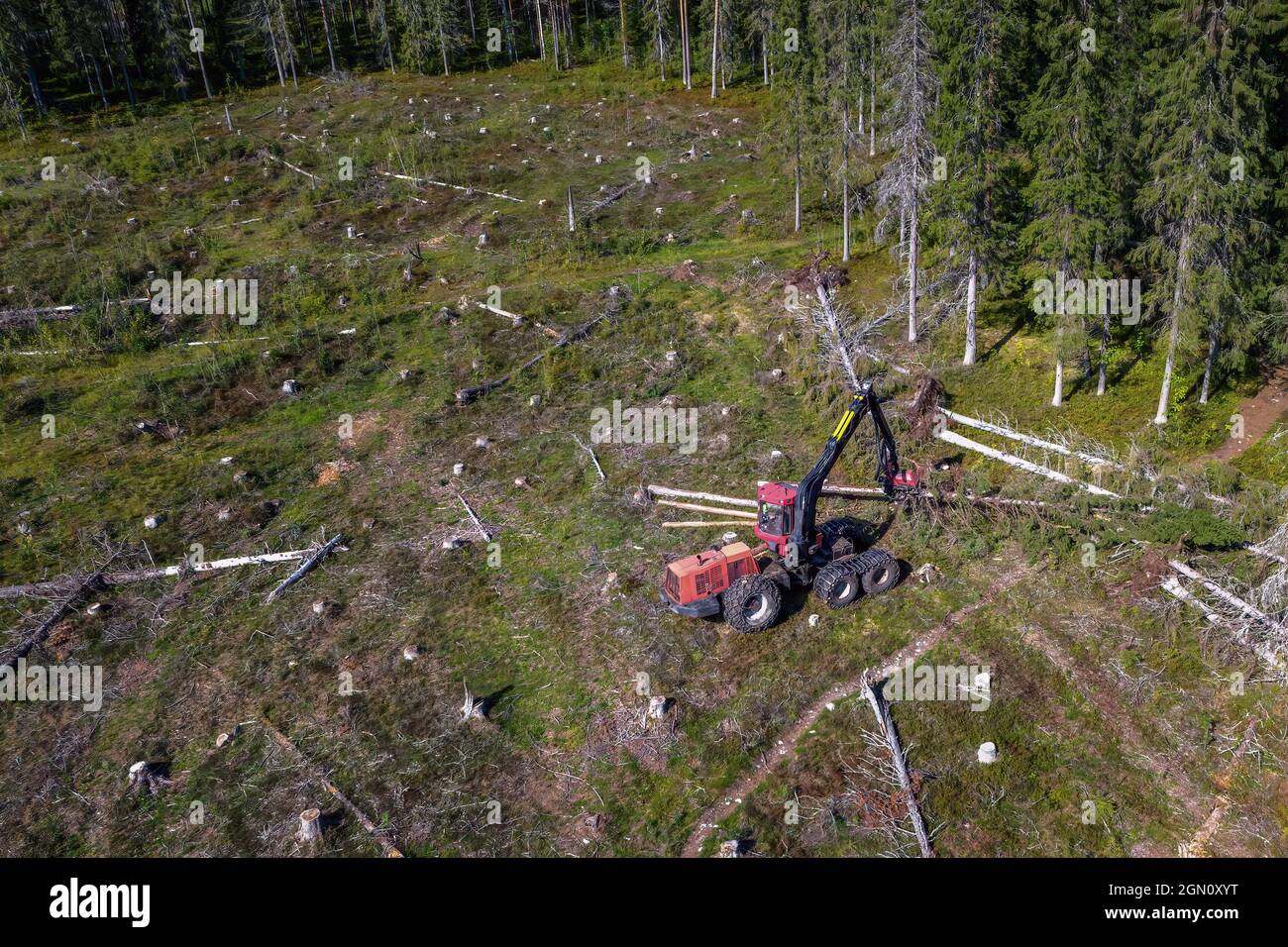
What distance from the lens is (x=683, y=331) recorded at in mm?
32438

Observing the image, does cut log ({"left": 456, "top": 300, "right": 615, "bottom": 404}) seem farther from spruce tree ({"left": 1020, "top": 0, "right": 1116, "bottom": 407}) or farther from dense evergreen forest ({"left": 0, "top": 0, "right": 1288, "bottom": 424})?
spruce tree ({"left": 1020, "top": 0, "right": 1116, "bottom": 407})

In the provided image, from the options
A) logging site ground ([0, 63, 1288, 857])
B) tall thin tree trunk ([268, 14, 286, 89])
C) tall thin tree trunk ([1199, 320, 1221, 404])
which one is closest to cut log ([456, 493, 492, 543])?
logging site ground ([0, 63, 1288, 857])

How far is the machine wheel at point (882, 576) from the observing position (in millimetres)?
19500

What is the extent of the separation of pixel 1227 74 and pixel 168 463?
32.1 meters

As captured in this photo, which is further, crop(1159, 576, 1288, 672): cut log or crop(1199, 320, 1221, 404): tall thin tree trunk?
crop(1199, 320, 1221, 404): tall thin tree trunk

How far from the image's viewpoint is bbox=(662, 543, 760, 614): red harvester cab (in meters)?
18.7

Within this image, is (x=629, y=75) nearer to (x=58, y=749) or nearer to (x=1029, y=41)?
(x=1029, y=41)

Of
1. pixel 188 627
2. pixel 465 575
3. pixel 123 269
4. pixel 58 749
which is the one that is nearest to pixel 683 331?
pixel 465 575

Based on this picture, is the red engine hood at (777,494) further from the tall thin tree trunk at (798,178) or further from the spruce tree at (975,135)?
the tall thin tree trunk at (798,178)

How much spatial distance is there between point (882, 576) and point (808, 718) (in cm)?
432

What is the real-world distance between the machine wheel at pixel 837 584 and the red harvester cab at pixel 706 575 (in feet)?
4.90

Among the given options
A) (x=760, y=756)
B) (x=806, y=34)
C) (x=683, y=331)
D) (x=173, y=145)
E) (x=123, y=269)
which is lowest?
(x=760, y=756)

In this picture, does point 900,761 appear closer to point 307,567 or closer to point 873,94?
point 307,567

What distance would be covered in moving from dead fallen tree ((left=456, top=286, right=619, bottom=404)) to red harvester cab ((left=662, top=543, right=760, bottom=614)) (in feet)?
42.7
